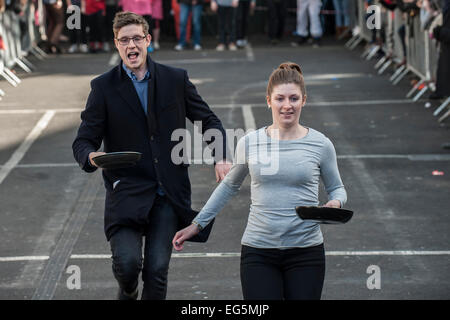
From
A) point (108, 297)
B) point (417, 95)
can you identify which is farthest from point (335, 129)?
point (108, 297)

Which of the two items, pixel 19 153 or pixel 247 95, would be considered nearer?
pixel 19 153

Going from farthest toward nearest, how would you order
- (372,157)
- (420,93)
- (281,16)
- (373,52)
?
1. (281,16)
2. (373,52)
3. (420,93)
4. (372,157)

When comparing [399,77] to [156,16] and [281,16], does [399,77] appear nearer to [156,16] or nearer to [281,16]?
[281,16]

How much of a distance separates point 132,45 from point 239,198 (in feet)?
16.4

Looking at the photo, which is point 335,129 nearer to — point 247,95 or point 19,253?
point 247,95

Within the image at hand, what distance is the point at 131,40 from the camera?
21.0 ft

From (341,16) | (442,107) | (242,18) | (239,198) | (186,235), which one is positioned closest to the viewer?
(186,235)

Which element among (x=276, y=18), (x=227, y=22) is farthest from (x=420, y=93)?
(x=276, y=18)

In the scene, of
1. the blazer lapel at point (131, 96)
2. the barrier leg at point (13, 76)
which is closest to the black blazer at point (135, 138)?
the blazer lapel at point (131, 96)

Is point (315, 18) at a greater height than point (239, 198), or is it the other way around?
point (239, 198)

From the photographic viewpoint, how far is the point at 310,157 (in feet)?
18.6

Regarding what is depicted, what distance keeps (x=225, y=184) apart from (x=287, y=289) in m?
0.76
